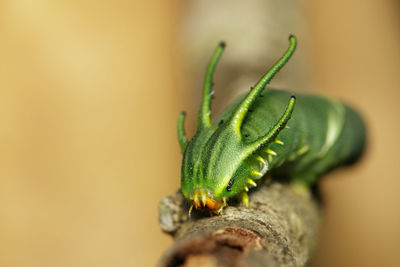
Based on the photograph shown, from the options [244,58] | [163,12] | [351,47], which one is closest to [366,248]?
[351,47]

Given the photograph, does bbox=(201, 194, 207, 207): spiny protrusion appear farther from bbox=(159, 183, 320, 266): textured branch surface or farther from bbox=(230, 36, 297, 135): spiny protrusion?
bbox=(230, 36, 297, 135): spiny protrusion

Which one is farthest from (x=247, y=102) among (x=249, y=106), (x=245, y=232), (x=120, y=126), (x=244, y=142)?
(x=120, y=126)

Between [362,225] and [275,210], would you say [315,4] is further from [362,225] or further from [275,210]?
[275,210]

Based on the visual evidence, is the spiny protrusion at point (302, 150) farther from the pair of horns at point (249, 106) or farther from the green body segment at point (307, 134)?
the pair of horns at point (249, 106)

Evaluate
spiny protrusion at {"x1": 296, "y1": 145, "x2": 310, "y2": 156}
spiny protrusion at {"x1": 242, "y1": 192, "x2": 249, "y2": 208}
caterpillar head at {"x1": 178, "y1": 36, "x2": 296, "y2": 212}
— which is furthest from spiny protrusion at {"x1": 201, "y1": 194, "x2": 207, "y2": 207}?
spiny protrusion at {"x1": 296, "y1": 145, "x2": 310, "y2": 156}

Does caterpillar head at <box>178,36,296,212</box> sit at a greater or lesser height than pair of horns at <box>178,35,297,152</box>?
lesser

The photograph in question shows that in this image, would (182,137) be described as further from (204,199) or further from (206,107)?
(204,199)
